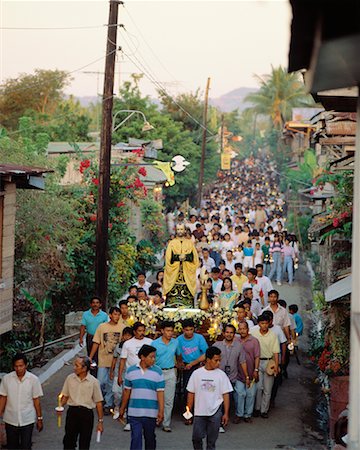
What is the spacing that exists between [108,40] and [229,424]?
31.7 feet

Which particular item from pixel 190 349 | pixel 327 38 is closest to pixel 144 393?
pixel 190 349

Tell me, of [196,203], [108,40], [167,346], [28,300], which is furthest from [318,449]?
[196,203]

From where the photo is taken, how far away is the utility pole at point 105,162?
20.2 metres

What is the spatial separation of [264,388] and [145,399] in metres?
4.15

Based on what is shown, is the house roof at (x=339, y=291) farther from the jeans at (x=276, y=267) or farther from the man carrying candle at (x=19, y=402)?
the jeans at (x=276, y=267)

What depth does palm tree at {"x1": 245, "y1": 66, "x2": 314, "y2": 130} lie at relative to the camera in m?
93.1

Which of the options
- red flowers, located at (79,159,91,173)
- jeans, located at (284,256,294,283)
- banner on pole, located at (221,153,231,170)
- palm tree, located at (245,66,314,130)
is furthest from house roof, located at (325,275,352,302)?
palm tree, located at (245,66,314,130)

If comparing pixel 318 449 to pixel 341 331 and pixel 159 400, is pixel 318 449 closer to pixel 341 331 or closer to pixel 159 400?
pixel 341 331

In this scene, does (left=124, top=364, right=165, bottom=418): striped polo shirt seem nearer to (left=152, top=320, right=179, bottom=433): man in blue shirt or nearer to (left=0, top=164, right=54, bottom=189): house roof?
(left=152, top=320, right=179, bottom=433): man in blue shirt

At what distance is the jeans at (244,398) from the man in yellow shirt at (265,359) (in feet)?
0.94

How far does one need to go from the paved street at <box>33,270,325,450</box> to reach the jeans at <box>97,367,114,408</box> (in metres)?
0.39

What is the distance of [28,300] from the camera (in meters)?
19.7

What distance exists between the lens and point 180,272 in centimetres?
1744

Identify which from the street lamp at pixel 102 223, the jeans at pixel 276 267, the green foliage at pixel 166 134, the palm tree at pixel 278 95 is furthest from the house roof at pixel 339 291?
the palm tree at pixel 278 95
